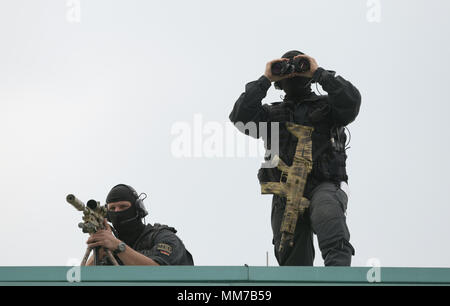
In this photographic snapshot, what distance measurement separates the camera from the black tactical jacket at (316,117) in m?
6.31

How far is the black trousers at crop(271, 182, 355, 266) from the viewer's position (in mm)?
5902

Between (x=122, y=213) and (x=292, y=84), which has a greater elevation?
(x=292, y=84)

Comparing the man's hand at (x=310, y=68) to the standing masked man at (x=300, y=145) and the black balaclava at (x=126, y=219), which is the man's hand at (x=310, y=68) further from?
the black balaclava at (x=126, y=219)

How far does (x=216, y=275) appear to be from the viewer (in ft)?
15.5

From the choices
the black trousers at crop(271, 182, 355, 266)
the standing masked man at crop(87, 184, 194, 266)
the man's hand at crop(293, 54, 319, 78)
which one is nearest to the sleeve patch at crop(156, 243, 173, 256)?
the standing masked man at crop(87, 184, 194, 266)

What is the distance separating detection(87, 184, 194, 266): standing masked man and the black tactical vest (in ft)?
3.22

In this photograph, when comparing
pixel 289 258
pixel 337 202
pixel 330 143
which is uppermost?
pixel 330 143

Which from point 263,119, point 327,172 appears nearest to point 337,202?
point 327,172

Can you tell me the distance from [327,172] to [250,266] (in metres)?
1.89

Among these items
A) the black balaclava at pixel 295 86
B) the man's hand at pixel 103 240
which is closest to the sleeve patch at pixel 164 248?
the man's hand at pixel 103 240

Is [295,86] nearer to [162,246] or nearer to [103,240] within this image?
[162,246]

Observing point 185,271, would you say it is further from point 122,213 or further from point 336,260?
point 122,213

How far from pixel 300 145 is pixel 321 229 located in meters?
0.83
